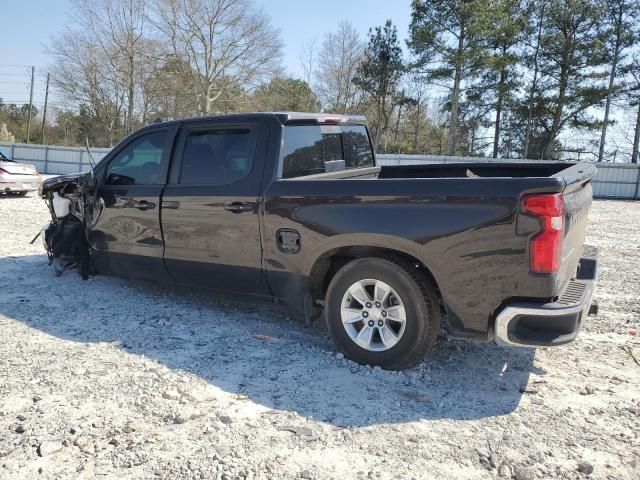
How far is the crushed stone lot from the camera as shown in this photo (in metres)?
2.73

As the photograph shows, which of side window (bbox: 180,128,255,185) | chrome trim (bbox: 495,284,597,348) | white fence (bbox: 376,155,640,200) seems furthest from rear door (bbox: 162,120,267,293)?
white fence (bbox: 376,155,640,200)

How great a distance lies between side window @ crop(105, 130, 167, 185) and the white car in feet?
35.0

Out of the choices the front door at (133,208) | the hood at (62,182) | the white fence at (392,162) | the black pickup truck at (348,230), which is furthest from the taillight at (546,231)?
the white fence at (392,162)

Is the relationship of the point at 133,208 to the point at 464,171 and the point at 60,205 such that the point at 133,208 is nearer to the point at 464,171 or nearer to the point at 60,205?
the point at 60,205

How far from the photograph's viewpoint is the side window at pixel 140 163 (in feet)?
16.3

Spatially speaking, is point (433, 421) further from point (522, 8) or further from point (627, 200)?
point (522, 8)

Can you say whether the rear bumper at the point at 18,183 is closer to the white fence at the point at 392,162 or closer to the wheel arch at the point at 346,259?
the white fence at the point at 392,162

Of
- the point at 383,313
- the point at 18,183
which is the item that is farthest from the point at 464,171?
the point at 18,183

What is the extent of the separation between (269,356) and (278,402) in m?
0.74

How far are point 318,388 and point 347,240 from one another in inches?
41.1

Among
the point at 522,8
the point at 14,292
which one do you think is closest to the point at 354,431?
the point at 14,292

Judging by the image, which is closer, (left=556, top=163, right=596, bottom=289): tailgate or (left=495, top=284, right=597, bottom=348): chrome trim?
(left=495, top=284, right=597, bottom=348): chrome trim

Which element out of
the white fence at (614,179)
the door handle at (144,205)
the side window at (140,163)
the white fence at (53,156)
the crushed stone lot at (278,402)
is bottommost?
the crushed stone lot at (278,402)

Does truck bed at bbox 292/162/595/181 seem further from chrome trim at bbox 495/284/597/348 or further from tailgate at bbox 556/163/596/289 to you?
chrome trim at bbox 495/284/597/348
